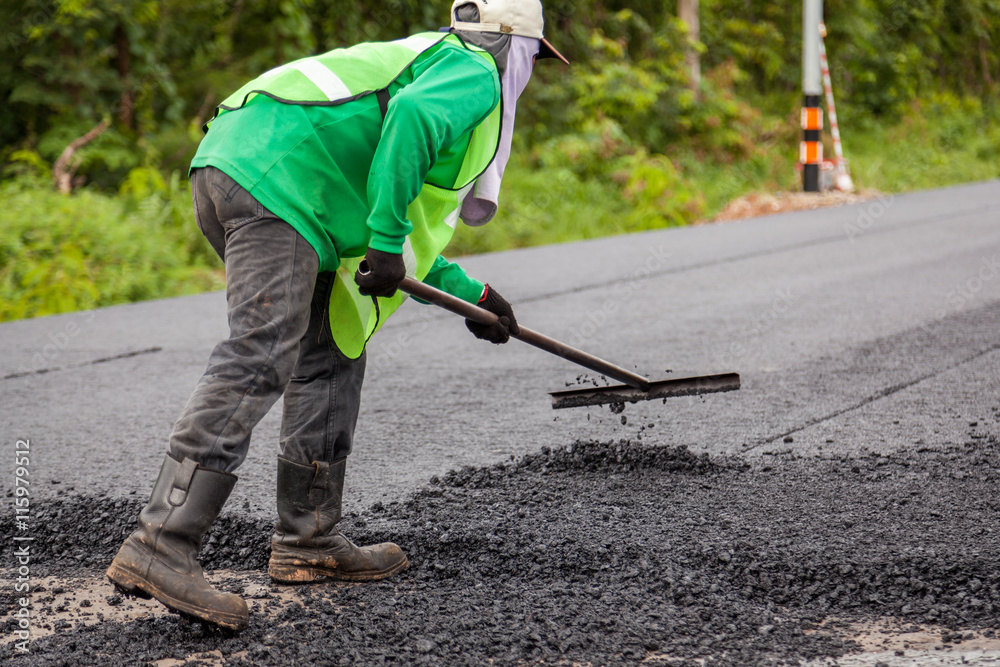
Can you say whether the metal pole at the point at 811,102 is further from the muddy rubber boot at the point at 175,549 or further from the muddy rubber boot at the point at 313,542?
the muddy rubber boot at the point at 175,549

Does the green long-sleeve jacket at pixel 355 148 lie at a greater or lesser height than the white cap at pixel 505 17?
lesser

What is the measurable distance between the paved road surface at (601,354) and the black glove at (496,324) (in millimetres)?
701

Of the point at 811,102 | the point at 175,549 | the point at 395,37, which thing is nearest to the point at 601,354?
the point at 175,549

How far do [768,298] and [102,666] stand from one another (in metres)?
5.11

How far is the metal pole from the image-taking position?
41.5 ft

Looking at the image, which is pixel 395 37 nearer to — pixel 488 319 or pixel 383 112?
pixel 488 319

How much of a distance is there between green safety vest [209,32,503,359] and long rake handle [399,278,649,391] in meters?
0.09

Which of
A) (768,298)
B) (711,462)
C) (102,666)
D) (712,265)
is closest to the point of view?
(102,666)

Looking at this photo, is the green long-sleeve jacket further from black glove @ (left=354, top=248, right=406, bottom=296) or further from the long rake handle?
the long rake handle

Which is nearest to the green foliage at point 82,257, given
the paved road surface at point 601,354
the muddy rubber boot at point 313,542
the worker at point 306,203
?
the paved road surface at point 601,354

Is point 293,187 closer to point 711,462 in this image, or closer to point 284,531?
point 284,531

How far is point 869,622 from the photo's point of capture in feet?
7.55

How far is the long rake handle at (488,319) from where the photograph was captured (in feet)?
8.05

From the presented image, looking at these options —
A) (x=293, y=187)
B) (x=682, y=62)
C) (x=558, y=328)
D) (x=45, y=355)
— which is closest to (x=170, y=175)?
(x=45, y=355)
